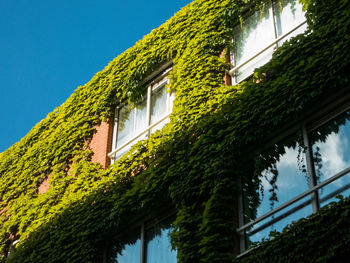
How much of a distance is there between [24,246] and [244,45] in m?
7.03

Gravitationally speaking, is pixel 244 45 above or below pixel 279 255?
above

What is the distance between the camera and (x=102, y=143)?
1527cm

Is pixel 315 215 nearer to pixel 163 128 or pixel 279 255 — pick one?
pixel 279 255

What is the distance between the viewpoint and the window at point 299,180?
30.5 feet

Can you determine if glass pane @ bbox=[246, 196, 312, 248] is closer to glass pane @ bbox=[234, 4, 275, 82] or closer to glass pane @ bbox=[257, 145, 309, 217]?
glass pane @ bbox=[257, 145, 309, 217]

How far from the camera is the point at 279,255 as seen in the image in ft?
28.6

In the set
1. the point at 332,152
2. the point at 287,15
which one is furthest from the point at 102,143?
the point at 332,152

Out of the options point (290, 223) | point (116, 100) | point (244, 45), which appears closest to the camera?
point (290, 223)

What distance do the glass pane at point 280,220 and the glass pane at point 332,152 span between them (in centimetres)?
32

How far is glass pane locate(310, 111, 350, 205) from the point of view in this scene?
9133 mm

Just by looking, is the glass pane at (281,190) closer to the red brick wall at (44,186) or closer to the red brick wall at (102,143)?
the red brick wall at (102,143)

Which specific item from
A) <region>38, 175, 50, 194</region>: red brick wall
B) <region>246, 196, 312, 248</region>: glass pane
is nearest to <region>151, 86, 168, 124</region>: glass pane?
<region>38, 175, 50, 194</region>: red brick wall

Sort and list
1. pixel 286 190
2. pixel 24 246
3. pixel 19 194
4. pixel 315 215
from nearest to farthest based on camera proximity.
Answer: pixel 315 215, pixel 286 190, pixel 24 246, pixel 19 194

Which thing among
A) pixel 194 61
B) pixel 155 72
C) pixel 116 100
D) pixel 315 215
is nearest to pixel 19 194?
pixel 116 100
